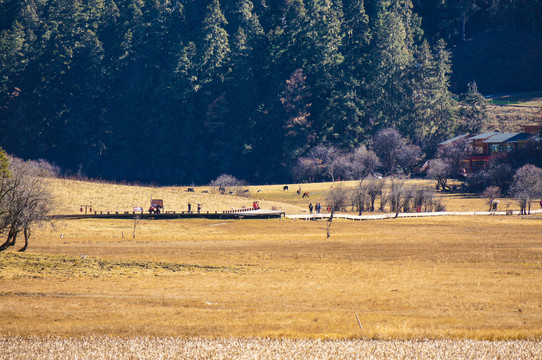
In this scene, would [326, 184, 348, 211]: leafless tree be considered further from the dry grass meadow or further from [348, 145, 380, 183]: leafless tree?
[348, 145, 380, 183]: leafless tree

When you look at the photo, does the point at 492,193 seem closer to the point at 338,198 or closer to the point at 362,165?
the point at 338,198

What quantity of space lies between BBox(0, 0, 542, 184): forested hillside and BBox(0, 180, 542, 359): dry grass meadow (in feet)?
290

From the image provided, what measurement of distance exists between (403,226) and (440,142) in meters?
75.9

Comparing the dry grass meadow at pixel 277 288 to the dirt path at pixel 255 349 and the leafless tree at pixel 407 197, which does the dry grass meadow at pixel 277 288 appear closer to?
the dirt path at pixel 255 349

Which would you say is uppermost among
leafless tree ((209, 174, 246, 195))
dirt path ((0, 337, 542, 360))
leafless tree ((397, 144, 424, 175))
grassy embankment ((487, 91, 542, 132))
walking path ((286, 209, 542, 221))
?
grassy embankment ((487, 91, 542, 132))

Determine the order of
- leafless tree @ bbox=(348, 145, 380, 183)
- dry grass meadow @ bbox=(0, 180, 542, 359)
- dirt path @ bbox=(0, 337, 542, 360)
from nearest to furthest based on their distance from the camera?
dirt path @ bbox=(0, 337, 542, 360)
dry grass meadow @ bbox=(0, 180, 542, 359)
leafless tree @ bbox=(348, 145, 380, 183)

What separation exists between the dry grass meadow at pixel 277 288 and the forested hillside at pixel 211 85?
88.4 m

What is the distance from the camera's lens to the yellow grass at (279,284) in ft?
91.5

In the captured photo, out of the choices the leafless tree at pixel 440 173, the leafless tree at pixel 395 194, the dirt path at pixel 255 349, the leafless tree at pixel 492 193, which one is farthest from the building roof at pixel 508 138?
the dirt path at pixel 255 349

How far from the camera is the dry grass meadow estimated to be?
26.6 m

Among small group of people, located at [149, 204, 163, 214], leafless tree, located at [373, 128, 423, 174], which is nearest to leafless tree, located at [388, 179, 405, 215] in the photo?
small group of people, located at [149, 204, 163, 214]

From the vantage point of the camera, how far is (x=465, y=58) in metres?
198

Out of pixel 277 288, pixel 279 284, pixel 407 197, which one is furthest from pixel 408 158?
pixel 277 288

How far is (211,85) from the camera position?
16488cm
